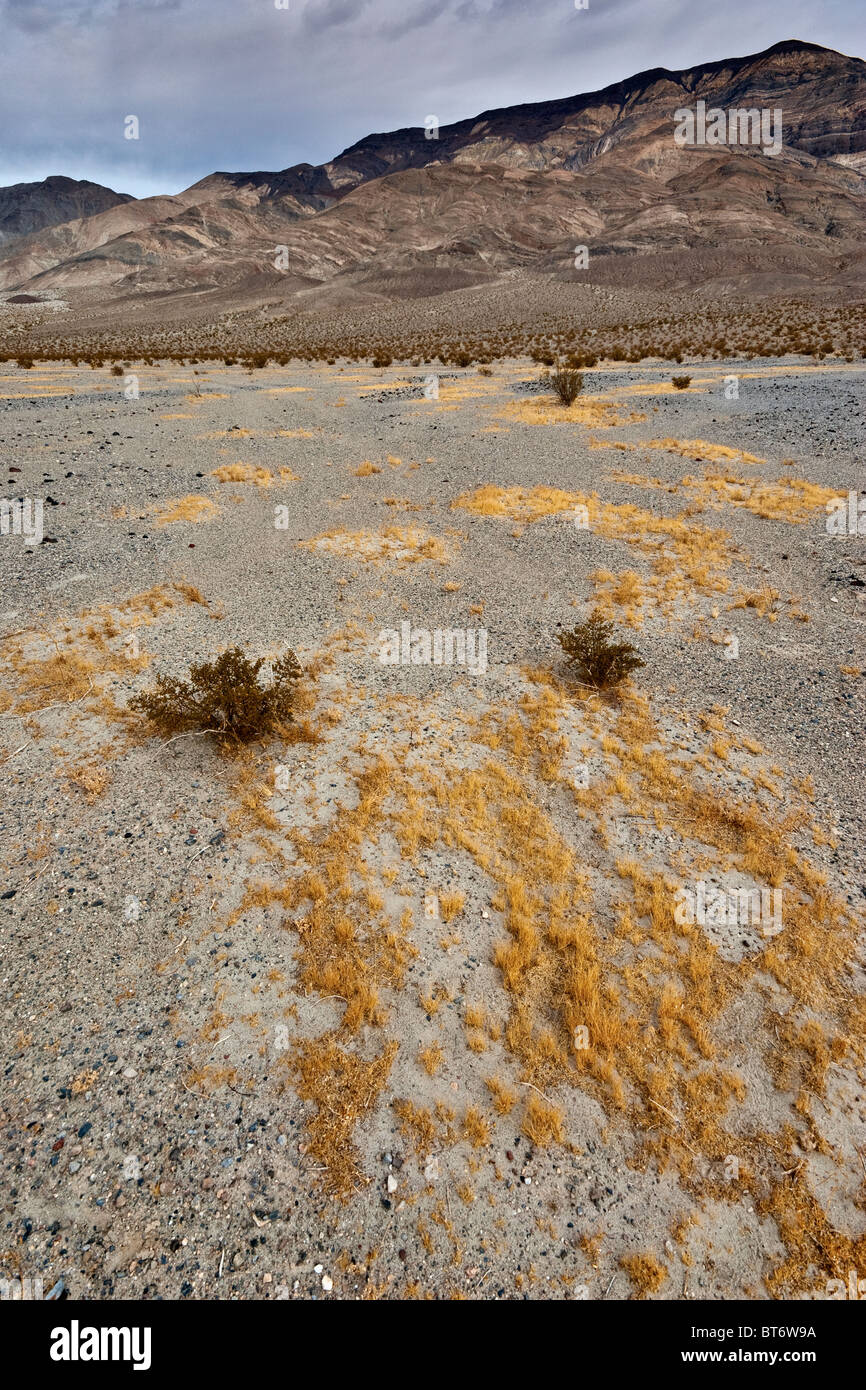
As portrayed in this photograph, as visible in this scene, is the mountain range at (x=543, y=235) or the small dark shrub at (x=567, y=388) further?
the mountain range at (x=543, y=235)

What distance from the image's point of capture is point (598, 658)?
8320 mm

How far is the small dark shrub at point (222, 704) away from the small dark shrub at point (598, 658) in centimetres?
412

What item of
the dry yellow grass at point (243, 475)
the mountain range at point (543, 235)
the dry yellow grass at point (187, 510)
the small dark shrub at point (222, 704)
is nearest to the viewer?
the small dark shrub at point (222, 704)

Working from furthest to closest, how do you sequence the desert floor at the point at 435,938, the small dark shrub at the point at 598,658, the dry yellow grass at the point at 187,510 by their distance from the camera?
the dry yellow grass at the point at 187,510, the small dark shrub at the point at 598,658, the desert floor at the point at 435,938

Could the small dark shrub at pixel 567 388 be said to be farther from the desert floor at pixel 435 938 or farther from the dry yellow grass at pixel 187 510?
the dry yellow grass at pixel 187 510

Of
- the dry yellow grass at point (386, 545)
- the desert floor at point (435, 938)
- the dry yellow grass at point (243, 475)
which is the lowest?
the desert floor at point (435, 938)

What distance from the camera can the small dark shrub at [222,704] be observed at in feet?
23.1

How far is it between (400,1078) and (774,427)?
2423 cm

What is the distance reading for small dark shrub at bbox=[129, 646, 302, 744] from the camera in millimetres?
7043

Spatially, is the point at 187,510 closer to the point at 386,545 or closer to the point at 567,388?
the point at 386,545

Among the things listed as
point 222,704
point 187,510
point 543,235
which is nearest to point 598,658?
point 222,704

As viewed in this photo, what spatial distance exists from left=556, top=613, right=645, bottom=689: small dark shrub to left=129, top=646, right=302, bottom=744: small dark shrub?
412 cm

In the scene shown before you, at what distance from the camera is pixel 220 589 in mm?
10859

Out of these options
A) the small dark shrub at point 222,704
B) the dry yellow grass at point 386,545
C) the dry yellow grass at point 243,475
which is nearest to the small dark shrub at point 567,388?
the dry yellow grass at point 243,475
